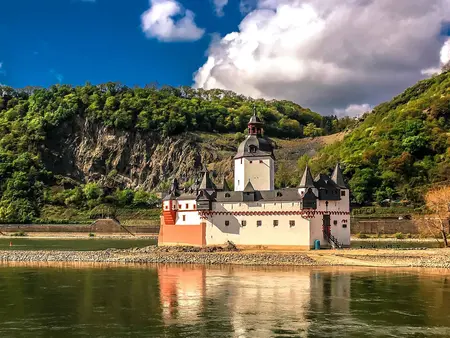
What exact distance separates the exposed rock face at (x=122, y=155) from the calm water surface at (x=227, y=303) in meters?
115

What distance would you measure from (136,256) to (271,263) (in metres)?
14.1

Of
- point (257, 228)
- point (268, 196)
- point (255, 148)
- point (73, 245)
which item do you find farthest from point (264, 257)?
point (73, 245)

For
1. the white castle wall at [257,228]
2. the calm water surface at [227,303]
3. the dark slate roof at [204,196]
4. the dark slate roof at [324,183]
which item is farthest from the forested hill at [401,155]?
the calm water surface at [227,303]

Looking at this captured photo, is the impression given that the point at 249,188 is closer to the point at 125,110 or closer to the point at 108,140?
the point at 108,140

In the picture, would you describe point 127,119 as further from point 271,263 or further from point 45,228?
point 271,263

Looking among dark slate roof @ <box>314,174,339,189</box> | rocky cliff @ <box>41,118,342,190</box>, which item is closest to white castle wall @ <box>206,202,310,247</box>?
dark slate roof @ <box>314,174,339,189</box>

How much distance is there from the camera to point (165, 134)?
167 m

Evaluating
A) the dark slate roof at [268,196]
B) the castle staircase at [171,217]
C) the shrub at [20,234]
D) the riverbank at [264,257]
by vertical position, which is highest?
the dark slate roof at [268,196]

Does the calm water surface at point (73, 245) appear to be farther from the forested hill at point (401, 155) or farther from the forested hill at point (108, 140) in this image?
the forested hill at point (108, 140)

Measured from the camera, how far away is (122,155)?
165 metres

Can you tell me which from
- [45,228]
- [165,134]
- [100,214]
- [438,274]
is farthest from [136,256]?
[165,134]

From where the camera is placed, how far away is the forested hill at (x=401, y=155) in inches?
4201

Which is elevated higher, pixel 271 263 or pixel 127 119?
pixel 127 119

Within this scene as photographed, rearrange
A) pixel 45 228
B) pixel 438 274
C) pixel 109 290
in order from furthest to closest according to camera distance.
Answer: pixel 45 228 < pixel 438 274 < pixel 109 290
